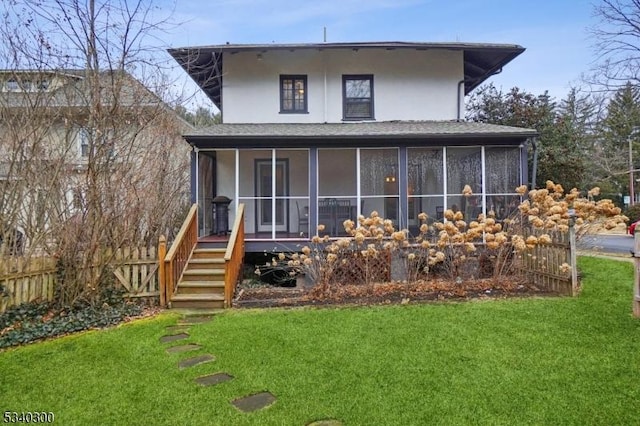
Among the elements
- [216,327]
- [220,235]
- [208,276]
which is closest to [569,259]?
[216,327]

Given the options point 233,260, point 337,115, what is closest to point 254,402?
point 233,260

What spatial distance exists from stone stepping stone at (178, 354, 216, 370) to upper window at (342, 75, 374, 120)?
9.32m

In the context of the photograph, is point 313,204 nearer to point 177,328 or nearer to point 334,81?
point 334,81

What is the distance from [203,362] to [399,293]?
168 inches

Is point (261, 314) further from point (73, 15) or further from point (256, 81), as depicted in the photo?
point (256, 81)

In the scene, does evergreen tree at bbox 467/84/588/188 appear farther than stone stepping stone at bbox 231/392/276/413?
Yes

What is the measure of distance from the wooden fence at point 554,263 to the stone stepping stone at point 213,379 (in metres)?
6.28

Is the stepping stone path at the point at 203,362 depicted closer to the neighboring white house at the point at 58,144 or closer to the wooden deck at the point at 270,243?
the neighboring white house at the point at 58,144

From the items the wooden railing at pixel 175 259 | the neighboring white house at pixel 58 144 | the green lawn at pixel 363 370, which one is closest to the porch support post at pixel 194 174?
the wooden railing at pixel 175 259

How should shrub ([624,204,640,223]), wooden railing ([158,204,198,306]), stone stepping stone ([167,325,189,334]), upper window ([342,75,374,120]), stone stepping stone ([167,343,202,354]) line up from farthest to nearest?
shrub ([624,204,640,223]), upper window ([342,75,374,120]), wooden railing ([158,204,198,306]), stone stepping stone ([167,325,189,334]), stone stepping stone ([167,343,202,354])

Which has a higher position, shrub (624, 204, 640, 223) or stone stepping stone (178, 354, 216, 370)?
shrub (624, 204, 640, 223)

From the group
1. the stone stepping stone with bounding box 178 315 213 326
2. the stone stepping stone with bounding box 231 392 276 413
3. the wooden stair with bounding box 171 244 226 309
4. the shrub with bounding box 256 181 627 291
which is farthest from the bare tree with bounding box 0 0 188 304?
the stone stepping stone with bounding box 231 392 276 413

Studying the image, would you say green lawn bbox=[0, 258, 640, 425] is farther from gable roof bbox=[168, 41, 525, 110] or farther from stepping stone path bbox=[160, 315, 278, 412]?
gable roof bbox=[168, 41, 525, 110]

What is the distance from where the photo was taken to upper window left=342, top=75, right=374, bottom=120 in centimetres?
1269
